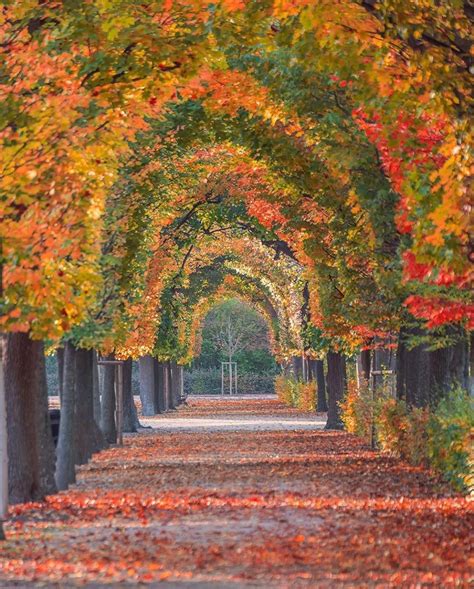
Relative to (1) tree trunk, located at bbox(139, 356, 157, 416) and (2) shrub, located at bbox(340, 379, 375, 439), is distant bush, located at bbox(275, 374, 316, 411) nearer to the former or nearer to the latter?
(1) tree trunk, located at bbox(139, 356, 157, 416)

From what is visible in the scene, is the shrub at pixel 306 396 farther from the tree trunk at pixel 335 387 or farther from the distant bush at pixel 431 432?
the distant bush at pixel 431 432

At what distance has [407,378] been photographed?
2825cm

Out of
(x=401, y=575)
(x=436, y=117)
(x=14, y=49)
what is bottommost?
(x=401, y=575)

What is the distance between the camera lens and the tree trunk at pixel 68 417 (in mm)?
24859

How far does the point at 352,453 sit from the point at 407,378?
151 inches

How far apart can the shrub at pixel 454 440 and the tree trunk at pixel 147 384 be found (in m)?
37.8

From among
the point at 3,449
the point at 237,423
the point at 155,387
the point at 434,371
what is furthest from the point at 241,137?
the point at 155,387

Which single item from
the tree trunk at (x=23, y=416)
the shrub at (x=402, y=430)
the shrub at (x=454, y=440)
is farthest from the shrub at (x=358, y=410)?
the tree trunk at (x=23, y=416)

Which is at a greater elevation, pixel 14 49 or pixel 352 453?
pixel 14 49

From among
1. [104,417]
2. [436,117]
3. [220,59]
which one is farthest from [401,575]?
[104,417]

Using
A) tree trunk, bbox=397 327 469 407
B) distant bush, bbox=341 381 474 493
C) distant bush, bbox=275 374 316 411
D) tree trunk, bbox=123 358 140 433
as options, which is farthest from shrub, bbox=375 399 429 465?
distant bush, bbox=275 374 316 411

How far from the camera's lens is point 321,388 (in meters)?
57.3

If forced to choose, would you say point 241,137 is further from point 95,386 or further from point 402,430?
point 95,386

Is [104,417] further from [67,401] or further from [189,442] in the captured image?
[67,401]
